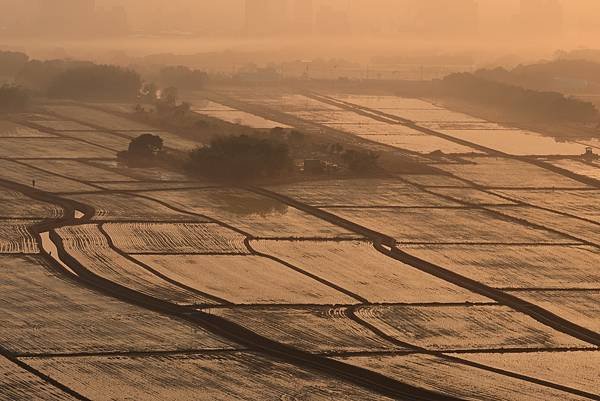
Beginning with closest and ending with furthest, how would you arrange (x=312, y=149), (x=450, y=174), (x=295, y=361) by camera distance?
(x=295, y=361)
(x=450, y=174)
(x=312, y=149)

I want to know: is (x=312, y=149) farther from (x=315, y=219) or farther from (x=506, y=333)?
(x=506, y=333)

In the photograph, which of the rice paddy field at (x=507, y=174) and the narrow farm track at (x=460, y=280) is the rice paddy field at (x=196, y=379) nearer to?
the narrow farm track at (x=460, y=280)

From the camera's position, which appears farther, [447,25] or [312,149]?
[447,25]

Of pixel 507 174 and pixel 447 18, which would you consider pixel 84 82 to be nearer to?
pixel 507 174

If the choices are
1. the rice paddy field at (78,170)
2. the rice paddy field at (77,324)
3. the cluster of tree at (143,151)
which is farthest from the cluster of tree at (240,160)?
the rice paddy field at (77,324)

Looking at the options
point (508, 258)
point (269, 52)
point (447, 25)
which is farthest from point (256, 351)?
point (447, 25)

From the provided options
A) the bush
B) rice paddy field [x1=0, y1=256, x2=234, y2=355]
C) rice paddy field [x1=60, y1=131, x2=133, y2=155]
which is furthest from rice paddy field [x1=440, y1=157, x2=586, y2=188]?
the bush
